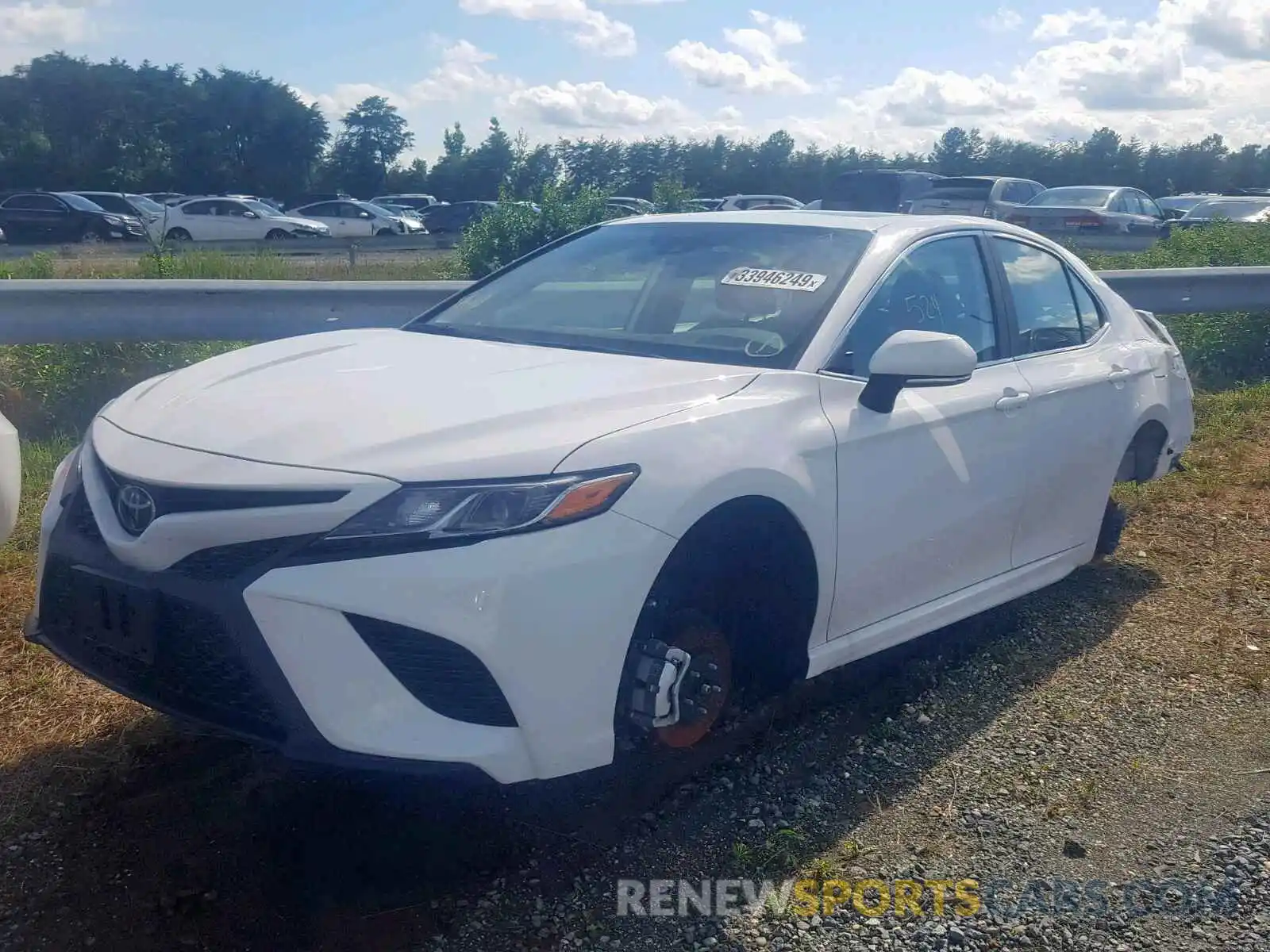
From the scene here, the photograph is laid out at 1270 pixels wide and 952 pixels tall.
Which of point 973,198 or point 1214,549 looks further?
point 973,198

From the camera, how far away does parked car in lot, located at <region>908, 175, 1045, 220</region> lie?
17.5m

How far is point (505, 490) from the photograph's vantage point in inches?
100

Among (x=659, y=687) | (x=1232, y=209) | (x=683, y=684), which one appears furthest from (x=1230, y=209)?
(x=659, y=687)

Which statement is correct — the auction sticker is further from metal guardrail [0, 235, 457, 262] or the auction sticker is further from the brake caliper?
metal guardrail [0, 235, 457, 262]

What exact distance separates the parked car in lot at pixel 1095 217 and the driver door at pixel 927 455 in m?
12.9

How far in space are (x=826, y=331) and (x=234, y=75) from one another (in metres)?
67.3

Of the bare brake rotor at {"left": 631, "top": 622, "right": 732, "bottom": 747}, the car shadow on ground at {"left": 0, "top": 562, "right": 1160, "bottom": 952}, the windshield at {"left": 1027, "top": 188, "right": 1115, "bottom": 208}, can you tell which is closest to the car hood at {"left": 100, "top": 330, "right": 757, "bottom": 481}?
the bare brake rotor at {"left": 631, "top": 622, "right": 732, "bottom": 747}

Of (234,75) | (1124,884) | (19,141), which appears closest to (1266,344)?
(1124,884)

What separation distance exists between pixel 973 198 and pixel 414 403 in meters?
16.6

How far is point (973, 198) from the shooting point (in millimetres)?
18000

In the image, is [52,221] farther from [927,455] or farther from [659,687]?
[659,687]

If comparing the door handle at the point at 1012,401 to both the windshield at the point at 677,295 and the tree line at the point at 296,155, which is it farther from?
the tree line at the point at 296,155

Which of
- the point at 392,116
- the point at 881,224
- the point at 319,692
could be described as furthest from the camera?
the point at 392,116

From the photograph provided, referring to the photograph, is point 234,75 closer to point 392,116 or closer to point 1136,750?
point 392,116
